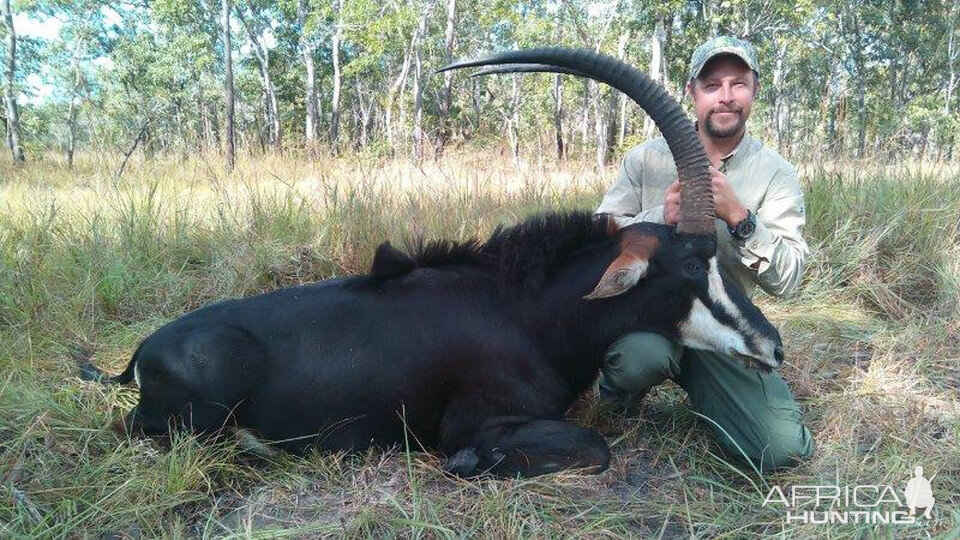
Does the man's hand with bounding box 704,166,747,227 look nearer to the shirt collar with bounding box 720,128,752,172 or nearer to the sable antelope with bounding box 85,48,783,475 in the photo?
the sable antelope with bounding box 85,48,783,475

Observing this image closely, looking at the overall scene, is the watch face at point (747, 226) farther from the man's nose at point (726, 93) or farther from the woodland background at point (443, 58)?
Answer: the woodland background at point (443, 58)

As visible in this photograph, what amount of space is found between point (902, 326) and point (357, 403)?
152 inches

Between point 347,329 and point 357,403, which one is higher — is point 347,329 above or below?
above

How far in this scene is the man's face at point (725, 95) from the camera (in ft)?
11.3

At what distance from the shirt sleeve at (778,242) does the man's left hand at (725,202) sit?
0.11 metres

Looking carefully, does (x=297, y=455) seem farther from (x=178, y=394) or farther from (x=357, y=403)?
(x=178, y=394)

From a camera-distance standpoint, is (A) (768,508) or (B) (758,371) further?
(B) (758,371)

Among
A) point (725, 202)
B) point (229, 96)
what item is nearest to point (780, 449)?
point (725, 202)

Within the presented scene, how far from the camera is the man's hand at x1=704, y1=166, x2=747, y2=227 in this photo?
2.92 metres

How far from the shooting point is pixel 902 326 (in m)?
4.42

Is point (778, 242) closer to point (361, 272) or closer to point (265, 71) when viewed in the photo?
point (361, 272)

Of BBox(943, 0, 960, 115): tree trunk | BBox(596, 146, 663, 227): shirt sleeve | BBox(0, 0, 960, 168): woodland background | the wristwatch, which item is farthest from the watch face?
BBox(943, 0, 960, 115): tree trunk

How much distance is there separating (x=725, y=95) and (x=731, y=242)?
89cm

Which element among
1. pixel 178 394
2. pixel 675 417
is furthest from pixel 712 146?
pixel 178 394
